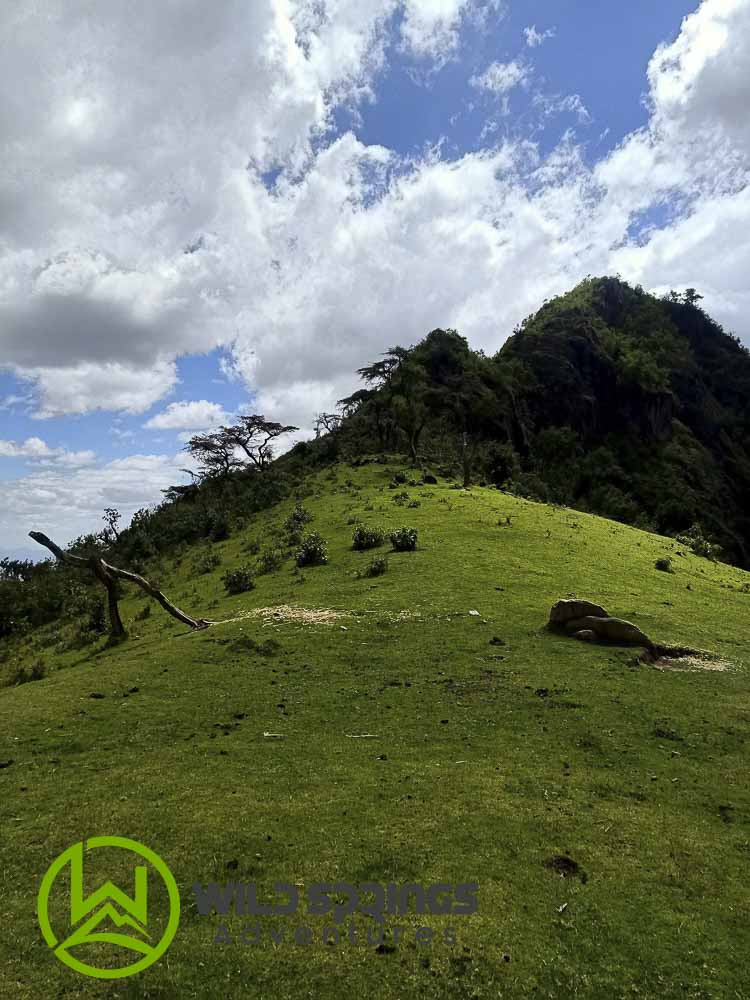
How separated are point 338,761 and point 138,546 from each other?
4339 cm

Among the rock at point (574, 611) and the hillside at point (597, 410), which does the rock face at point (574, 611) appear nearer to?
the rock at point (574, 611)

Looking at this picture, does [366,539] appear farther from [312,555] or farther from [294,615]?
[294,615]

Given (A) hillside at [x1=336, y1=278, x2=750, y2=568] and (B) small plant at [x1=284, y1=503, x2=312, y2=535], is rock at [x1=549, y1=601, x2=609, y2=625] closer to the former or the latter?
(B) small plant at [x1=284, y1=503, x2=312, y2=535]

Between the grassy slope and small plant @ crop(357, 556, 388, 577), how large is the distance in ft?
15.9

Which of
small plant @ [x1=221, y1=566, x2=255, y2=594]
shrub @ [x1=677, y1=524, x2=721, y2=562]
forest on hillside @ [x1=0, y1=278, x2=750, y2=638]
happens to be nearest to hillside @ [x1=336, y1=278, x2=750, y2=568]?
forest on hillside @ [x1=0, y1=278, x2=750, y2=638]

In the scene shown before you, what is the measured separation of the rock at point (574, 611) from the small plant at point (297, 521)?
67.8 feet

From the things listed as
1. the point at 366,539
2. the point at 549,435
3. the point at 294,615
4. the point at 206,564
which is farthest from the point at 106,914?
the point at 549,435

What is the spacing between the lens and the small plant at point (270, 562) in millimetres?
30073

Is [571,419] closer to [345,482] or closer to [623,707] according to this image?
[345,482]

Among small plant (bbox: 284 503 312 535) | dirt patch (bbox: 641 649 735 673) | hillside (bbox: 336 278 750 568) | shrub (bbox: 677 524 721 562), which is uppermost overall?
hillside (bbox: 336 278 750 568)

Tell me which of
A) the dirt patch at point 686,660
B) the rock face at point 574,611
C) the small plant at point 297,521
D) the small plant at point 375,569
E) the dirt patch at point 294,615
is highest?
the small plant at point 297,521

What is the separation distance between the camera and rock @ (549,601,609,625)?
721 inches

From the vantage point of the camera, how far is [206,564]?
35.4 metres

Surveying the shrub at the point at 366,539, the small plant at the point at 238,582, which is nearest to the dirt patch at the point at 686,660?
the shrub at the point at 366,539
